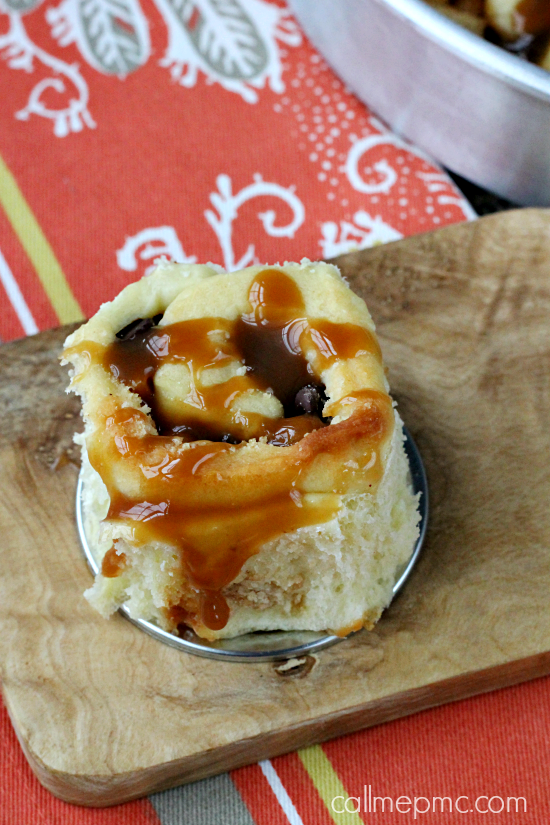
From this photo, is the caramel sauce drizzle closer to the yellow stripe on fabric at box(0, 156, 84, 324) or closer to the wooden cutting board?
the wooden cutting board

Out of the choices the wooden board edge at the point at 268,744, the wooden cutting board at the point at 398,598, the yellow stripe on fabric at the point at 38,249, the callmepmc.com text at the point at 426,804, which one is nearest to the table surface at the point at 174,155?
the yellow stripe on fabric at the point at 38,249

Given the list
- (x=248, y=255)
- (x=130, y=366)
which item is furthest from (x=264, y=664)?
(x=248, y=255)

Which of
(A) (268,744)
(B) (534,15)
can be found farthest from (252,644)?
(B) (534,15)

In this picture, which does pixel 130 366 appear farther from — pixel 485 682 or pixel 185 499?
pixel 485 682

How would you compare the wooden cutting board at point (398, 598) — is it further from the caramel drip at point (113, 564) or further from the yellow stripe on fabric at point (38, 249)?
the yellow stripe on fabric at point (38, 249)

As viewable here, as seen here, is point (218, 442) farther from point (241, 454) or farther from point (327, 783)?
point (327, 783)

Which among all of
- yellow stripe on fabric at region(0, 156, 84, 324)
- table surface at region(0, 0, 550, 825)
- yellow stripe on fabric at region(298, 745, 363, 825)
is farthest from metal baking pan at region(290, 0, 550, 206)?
yellow stripe on fabric at region(298, 745, 363, 825)
